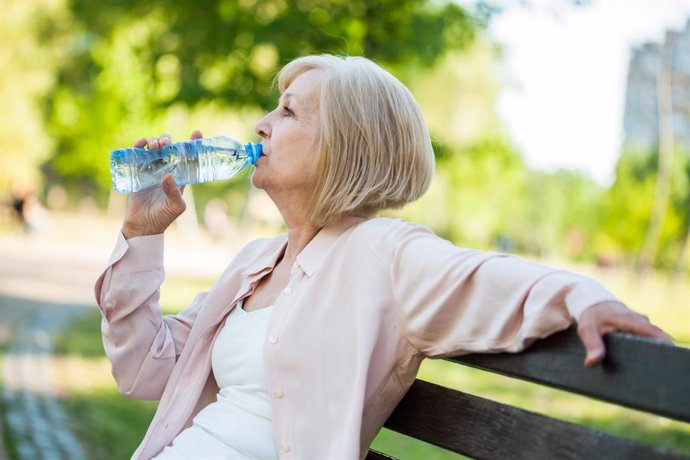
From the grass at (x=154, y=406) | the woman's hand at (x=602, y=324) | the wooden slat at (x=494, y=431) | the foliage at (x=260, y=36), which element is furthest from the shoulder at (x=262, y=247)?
the foliage at (x=260, y=36)

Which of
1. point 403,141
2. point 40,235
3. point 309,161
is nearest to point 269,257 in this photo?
point 309,161

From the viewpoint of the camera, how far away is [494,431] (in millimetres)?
1840

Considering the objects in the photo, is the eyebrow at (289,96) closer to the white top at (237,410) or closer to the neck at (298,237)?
the neck at (298,237)

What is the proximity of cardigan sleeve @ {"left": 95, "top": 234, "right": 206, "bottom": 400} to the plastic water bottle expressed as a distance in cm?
21

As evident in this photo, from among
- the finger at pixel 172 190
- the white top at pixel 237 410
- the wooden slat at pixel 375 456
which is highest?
the finger at pixel 172 190

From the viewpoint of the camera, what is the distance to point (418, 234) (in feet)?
6.41

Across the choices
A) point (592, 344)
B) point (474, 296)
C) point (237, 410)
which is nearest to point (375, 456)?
point (237, 410)

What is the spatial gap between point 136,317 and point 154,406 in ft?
15.9

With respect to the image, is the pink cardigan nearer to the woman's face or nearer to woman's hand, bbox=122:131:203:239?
woman's hand, bbox=122:131:203:239

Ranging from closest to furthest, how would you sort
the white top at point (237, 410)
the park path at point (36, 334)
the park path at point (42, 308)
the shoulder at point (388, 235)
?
the shoulder at point (388, 235), the white top at point (237, 410), the park path at point (36, 334), the park path at point (42, 308)

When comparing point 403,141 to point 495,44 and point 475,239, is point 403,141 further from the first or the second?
point 475,239

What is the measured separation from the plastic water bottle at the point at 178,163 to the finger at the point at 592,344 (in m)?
1.22

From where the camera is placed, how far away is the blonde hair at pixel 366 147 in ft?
7.29

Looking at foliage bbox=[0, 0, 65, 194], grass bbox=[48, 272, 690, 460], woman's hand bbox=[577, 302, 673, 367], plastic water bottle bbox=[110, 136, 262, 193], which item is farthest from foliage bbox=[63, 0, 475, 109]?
foliage bbox=[0, 0, 65, 194]
